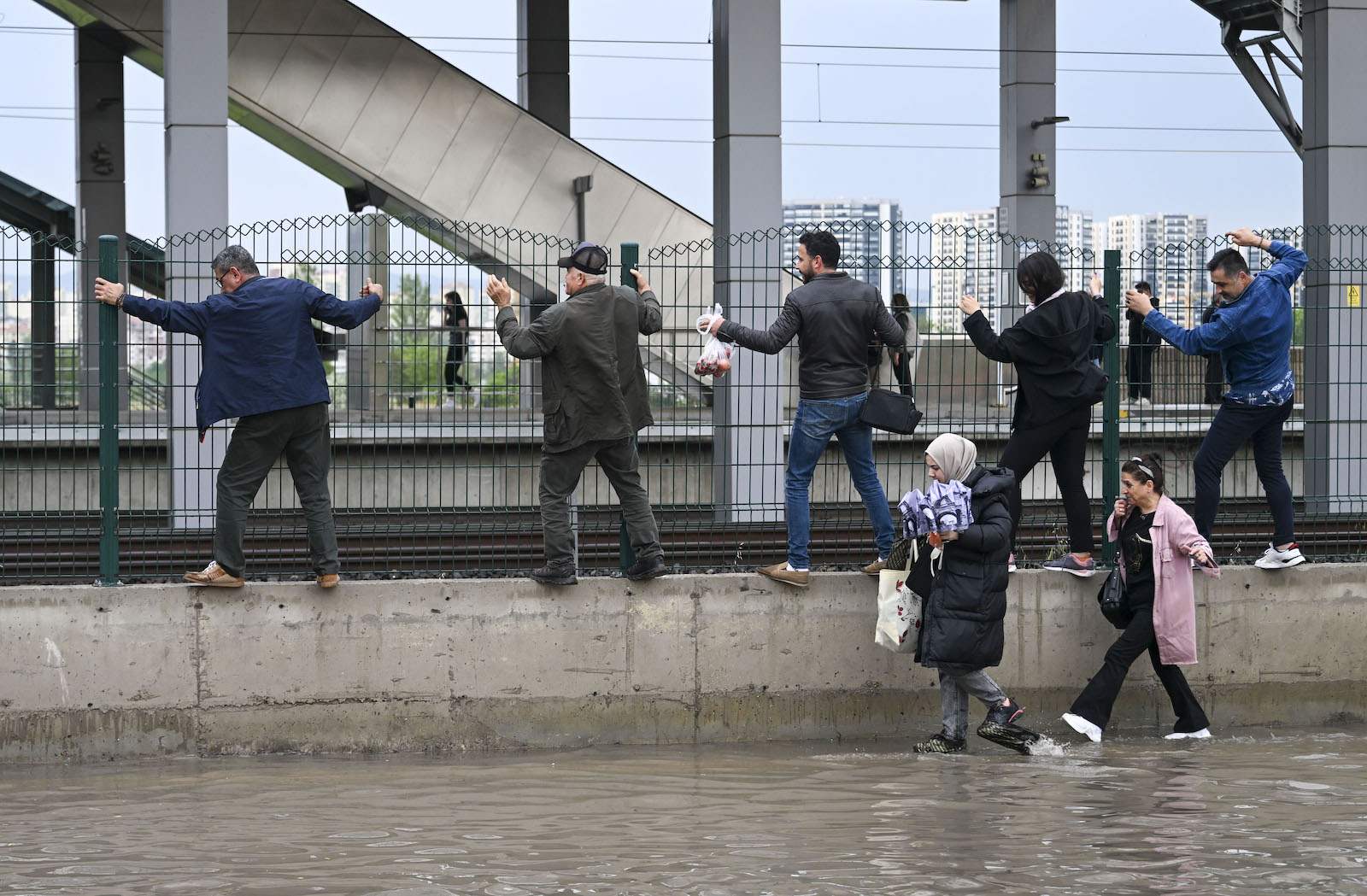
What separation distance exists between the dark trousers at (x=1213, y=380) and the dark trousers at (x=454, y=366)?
14.0ft

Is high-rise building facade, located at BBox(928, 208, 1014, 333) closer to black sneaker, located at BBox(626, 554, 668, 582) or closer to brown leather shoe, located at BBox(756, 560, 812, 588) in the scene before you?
brown leather shoe, located at BBox(756, 560, 812, 588)

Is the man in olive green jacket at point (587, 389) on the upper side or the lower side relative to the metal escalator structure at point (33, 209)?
lower

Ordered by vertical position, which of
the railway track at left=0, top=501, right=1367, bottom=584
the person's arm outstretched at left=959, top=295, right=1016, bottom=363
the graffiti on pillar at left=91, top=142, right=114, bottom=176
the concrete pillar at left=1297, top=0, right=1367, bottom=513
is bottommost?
the railway track at left=0, top=501, right=1367, bottom=584

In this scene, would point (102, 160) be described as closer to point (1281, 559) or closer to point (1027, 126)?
point (1027, 126)

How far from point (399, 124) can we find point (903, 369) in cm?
879

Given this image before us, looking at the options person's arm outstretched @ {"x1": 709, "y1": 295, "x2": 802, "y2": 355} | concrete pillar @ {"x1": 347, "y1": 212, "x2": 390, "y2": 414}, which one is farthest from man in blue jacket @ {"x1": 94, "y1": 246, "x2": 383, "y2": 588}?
person's arm outstretched @ {"x1": 709, "y1": 295, "x2": 802, "y2": 355}

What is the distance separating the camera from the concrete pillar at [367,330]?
8320 millimetres

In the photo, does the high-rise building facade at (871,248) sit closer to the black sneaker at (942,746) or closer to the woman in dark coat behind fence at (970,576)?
the woman in dark coat behind fence at (970,576)

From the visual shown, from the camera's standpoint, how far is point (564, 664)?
8.34 m

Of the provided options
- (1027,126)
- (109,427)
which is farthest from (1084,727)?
(1027,126)

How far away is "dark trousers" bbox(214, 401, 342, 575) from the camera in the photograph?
25.9ft

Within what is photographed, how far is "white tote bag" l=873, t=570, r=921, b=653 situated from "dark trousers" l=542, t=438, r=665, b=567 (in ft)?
3.99

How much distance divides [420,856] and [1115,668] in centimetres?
403

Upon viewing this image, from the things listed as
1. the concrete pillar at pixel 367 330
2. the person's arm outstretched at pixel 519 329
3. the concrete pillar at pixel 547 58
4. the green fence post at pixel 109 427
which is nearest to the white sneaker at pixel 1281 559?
the person's arm outstretched at pixel 519 329
